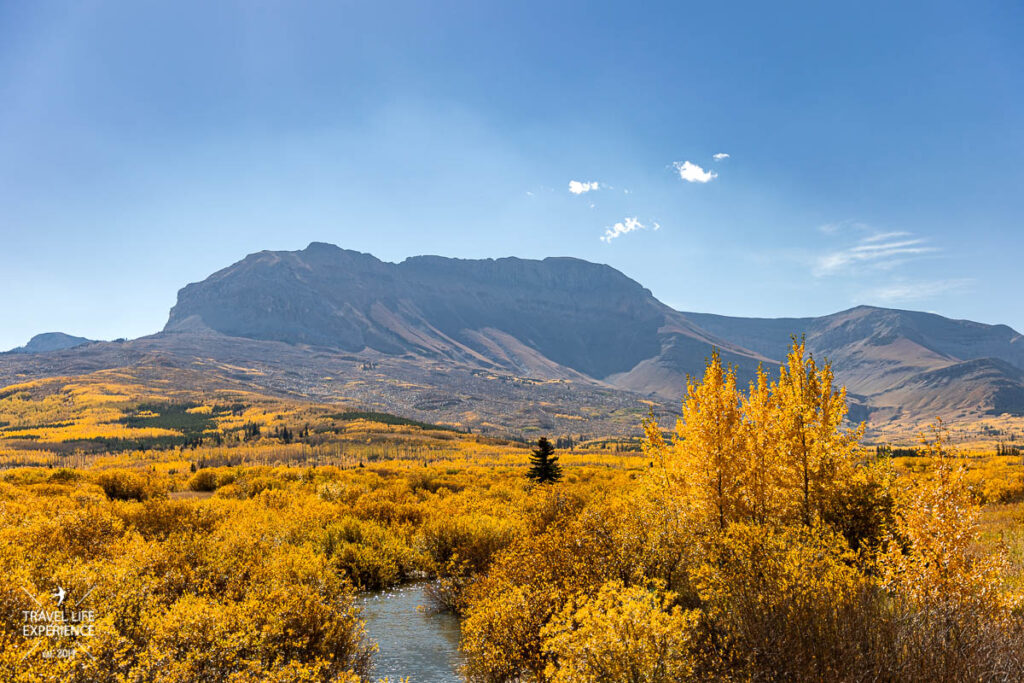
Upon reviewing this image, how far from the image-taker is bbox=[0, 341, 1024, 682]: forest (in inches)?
484

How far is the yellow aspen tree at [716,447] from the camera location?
64.7 feet

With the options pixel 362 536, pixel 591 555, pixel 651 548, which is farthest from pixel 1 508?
pixel 651 548

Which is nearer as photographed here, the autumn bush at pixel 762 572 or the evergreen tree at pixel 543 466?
the autumn bush at pixel 762 572

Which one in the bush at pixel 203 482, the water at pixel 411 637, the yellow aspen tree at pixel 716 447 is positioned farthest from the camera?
the bush at pixel 203 482

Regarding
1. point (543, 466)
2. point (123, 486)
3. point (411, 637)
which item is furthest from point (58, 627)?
point (543, 466)

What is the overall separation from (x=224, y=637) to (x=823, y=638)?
15191mm

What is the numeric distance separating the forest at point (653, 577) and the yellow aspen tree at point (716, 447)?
0.23 feet

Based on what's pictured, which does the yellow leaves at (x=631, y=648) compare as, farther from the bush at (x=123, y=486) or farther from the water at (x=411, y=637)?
the bush at (x=123, y=486)

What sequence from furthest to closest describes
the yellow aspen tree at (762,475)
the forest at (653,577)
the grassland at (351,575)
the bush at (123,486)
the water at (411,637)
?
1. the bush at (123,486)
2. the water at (411,637)
3. the yellow aspen tree at (762,475)
4. the grassland at (351,575)
5. the forest at (653,577)

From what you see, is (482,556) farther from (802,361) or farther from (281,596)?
(802,361)

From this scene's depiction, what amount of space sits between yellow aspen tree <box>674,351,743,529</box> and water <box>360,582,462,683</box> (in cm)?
1071

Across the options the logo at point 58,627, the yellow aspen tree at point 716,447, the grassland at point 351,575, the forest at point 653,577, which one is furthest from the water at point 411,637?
the yellow aspen tree at point 716,447

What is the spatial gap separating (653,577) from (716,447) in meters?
5.04

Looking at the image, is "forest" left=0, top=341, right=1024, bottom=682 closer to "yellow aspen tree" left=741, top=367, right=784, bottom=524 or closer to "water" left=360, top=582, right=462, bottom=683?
"yellow aspen tree" left=741, top=367, right=784, bottom=524
